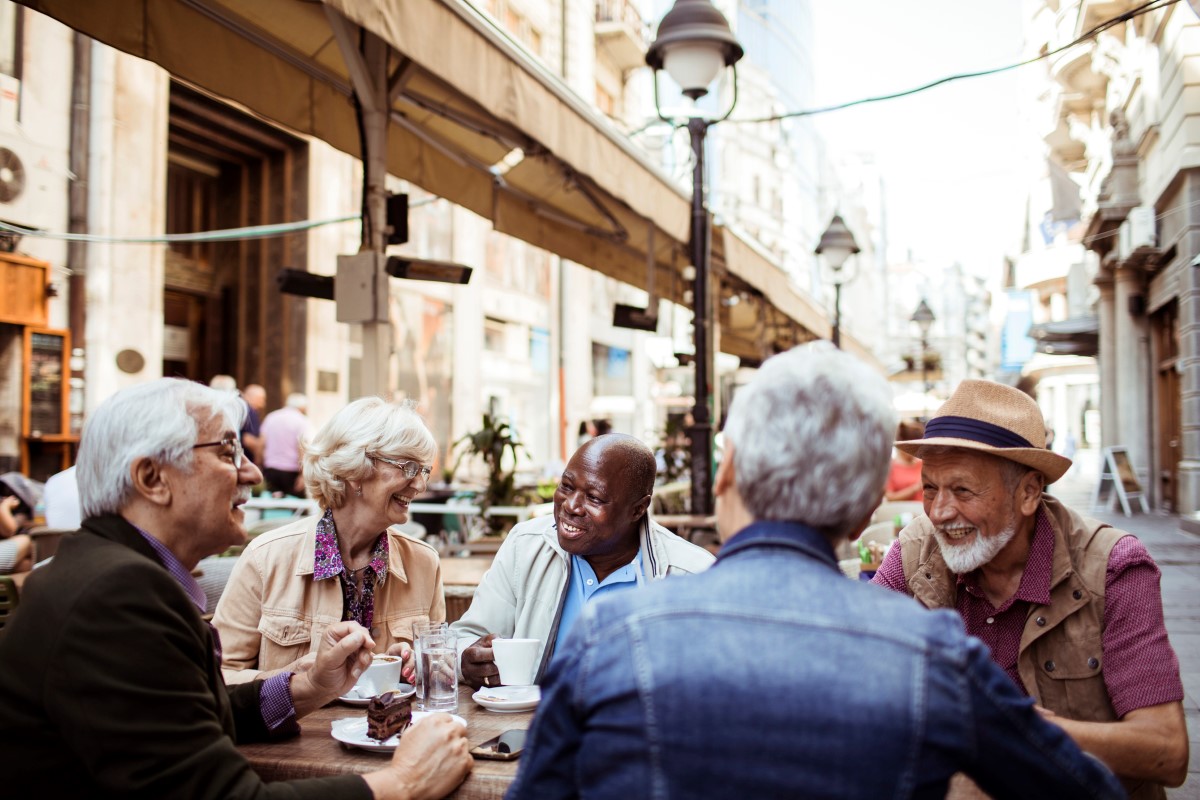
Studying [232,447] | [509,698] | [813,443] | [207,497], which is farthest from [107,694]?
[813,443]

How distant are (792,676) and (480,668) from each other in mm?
1625

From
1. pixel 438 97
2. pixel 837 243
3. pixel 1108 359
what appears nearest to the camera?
pixel 438 97

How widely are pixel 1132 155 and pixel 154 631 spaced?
17.0 meters

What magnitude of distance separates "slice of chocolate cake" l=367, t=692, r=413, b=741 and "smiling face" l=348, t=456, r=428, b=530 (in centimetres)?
97

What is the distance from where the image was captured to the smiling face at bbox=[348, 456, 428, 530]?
10.3 ft

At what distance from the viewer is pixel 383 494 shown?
10.2 ft

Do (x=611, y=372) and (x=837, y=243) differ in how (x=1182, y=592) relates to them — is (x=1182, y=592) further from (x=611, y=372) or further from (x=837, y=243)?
(x=611, y=372)

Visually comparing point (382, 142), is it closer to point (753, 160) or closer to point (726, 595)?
point (726, 595)

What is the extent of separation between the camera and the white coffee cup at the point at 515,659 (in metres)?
2.58

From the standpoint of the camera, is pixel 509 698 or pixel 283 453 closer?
pixel 509 698

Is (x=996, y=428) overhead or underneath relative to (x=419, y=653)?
overhead

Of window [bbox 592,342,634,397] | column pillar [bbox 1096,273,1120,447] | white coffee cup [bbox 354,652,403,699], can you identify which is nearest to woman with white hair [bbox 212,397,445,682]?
white coffee cup [bbox 354,652,403,699]

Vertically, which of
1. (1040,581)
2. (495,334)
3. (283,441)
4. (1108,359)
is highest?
(495,334)

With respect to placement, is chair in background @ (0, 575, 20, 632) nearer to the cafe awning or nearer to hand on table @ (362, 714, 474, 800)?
the cafe awning
